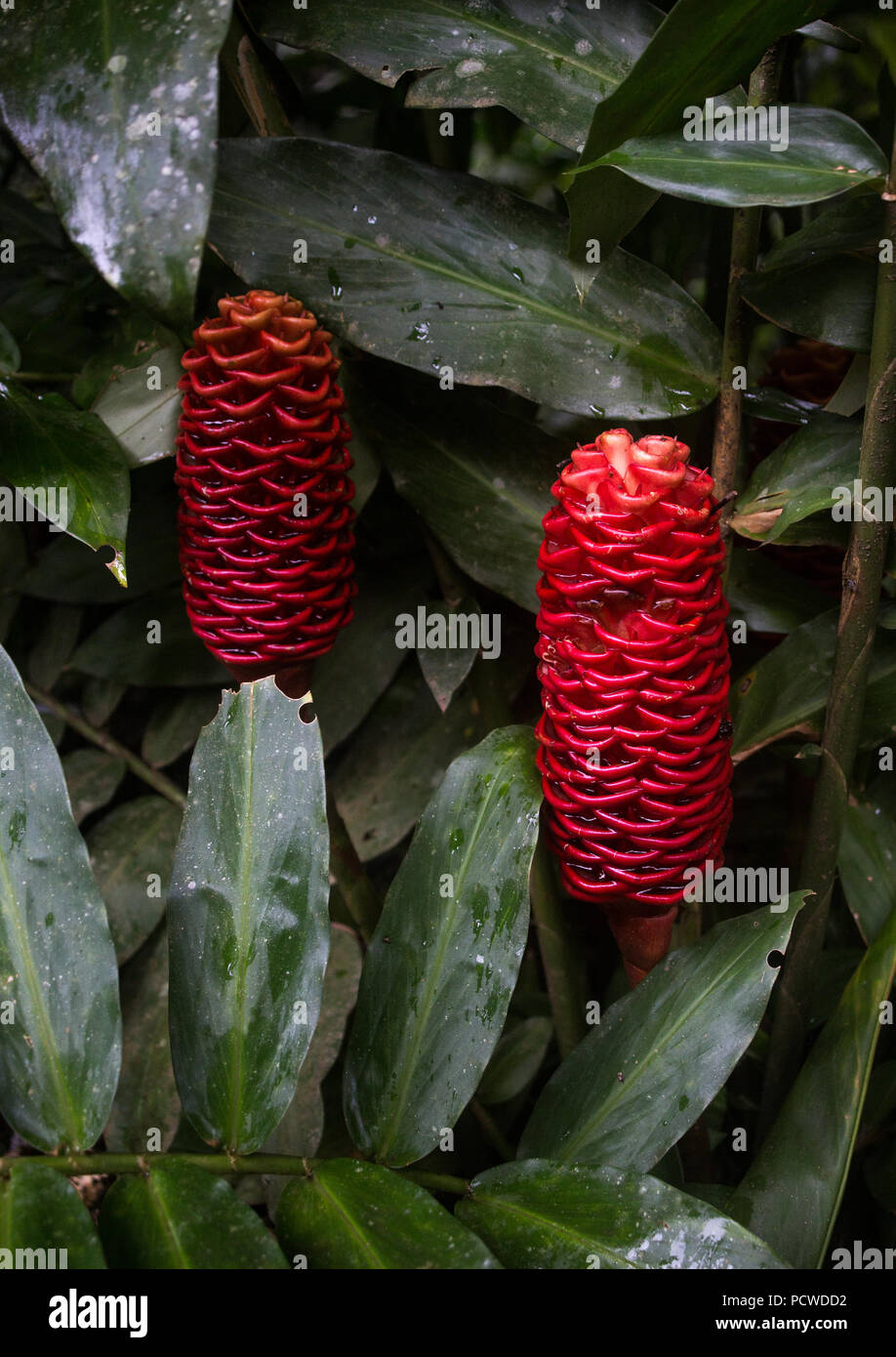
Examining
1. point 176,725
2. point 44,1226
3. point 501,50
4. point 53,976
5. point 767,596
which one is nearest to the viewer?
point 44,1226

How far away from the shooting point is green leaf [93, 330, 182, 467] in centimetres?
86

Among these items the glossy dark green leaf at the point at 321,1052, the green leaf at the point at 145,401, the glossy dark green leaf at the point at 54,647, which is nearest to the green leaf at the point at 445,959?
the glossy dark green leaf at the point at 321,1052

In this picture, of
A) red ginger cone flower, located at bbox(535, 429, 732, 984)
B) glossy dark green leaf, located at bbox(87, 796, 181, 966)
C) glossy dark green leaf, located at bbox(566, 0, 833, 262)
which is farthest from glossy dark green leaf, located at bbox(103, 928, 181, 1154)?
glossy dark green leaf, located at bbox(566, 0, 833, 262)

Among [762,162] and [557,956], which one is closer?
[762,162]

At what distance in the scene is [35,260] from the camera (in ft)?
3.62

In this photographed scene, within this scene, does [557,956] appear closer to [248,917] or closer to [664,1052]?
[664,1052]

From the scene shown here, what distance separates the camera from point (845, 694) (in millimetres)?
779

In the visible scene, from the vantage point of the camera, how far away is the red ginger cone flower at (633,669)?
633 millimetres

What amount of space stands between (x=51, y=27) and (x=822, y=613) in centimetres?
69

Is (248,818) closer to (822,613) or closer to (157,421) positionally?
(157,421)

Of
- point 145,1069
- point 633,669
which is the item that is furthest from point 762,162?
point 145,1069

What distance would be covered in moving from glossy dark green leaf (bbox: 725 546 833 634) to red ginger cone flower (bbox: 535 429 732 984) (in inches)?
9.1

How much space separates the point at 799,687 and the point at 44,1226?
64 centimetres

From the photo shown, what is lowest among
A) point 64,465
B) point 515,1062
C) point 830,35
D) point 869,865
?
point 515,1062
